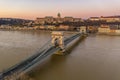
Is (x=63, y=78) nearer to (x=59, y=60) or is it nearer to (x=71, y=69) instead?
(x=71, y=69)

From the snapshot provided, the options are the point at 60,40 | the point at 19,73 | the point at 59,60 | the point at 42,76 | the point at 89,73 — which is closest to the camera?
the point at 19,73

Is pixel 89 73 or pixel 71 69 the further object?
pixel 71 69

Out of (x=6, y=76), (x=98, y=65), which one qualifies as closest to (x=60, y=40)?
(x=98, y=65)

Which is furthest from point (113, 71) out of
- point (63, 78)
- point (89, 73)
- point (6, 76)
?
point (6, 76)

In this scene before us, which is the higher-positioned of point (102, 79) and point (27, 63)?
point (27, 63)

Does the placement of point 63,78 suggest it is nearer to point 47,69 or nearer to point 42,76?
point 42,76

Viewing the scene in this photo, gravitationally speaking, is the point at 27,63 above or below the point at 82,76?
above

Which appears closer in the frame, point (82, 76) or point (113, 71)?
point (82, 76)

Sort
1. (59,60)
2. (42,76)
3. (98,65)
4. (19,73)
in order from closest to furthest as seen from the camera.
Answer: (19,73) < (42,76) < (98,65) < (59,60)

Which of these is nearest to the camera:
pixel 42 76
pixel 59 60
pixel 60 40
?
pixel 42 76
